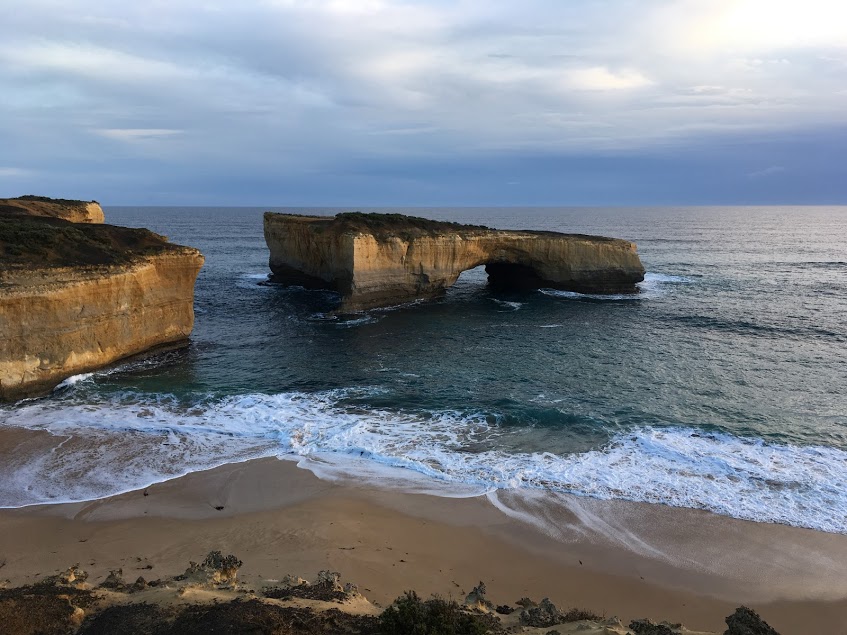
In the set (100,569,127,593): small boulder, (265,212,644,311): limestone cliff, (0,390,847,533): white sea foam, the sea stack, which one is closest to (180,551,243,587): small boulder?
(100,569,127,593): small boulder

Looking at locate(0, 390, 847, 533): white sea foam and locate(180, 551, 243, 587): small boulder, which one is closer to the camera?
locate(180, 551, 243, 587): small boulder

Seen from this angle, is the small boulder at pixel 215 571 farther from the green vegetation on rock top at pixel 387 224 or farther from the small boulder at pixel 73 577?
the green vegetation on rock top at pixel 387 224

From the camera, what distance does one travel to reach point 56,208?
36.8 metres

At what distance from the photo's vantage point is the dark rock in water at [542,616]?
8125mm

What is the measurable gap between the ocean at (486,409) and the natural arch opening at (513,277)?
26.9ft

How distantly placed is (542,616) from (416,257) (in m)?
28.1

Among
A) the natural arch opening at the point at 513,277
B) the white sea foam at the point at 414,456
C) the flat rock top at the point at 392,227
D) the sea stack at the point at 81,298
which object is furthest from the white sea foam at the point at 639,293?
the sea stack at the point at 81,298

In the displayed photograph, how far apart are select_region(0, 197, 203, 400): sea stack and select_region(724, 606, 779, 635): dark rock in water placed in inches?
824

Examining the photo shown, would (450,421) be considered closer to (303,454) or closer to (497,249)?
(303,454)

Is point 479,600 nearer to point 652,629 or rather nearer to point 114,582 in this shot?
point 652,629

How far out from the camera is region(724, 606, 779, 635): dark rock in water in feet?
24.1

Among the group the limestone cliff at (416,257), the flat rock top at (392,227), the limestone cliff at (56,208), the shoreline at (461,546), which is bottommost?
the shoreline at (461,546)

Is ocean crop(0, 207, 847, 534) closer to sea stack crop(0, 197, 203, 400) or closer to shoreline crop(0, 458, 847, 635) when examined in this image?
shoreline crop(0, 458, 847, 635)

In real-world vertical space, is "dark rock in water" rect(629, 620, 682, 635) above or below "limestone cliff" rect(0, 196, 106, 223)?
below
